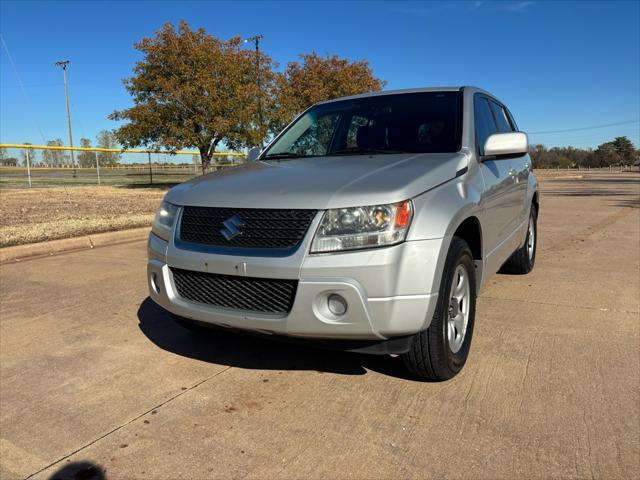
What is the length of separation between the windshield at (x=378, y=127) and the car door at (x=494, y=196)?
0.85ft

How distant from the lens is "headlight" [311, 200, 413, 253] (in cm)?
247

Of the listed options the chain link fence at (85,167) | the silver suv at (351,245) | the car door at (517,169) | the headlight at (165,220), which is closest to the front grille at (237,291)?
the silver suv at (351,245)

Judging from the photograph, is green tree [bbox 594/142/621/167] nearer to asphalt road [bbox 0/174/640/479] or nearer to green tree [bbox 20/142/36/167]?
green tree [bbox 20/142/36/167]

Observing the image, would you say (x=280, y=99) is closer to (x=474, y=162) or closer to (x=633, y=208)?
(x=633, y=208)

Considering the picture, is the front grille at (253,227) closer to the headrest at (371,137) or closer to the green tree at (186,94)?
the headrest at (371,137)

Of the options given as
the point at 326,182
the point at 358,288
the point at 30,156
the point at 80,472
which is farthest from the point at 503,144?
the point at 30,156

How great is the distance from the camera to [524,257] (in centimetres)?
550

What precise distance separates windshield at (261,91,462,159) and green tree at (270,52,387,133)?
64.6ft

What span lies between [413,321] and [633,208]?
13.3 meters

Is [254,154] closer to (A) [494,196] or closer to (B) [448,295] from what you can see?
(A) [494,196]

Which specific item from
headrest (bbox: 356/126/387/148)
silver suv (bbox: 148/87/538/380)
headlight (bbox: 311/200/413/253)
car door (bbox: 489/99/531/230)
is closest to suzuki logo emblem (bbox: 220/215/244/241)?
silver suv (bbox: 148/87/538/380)

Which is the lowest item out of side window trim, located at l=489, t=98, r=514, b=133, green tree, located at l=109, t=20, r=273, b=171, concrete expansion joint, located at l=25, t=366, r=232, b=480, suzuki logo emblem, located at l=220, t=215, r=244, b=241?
concrete expansion joint, located at l=25, t=366, r=232, b=480

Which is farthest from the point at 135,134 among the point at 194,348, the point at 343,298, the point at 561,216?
the point at 343,298

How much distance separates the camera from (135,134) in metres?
21.2
